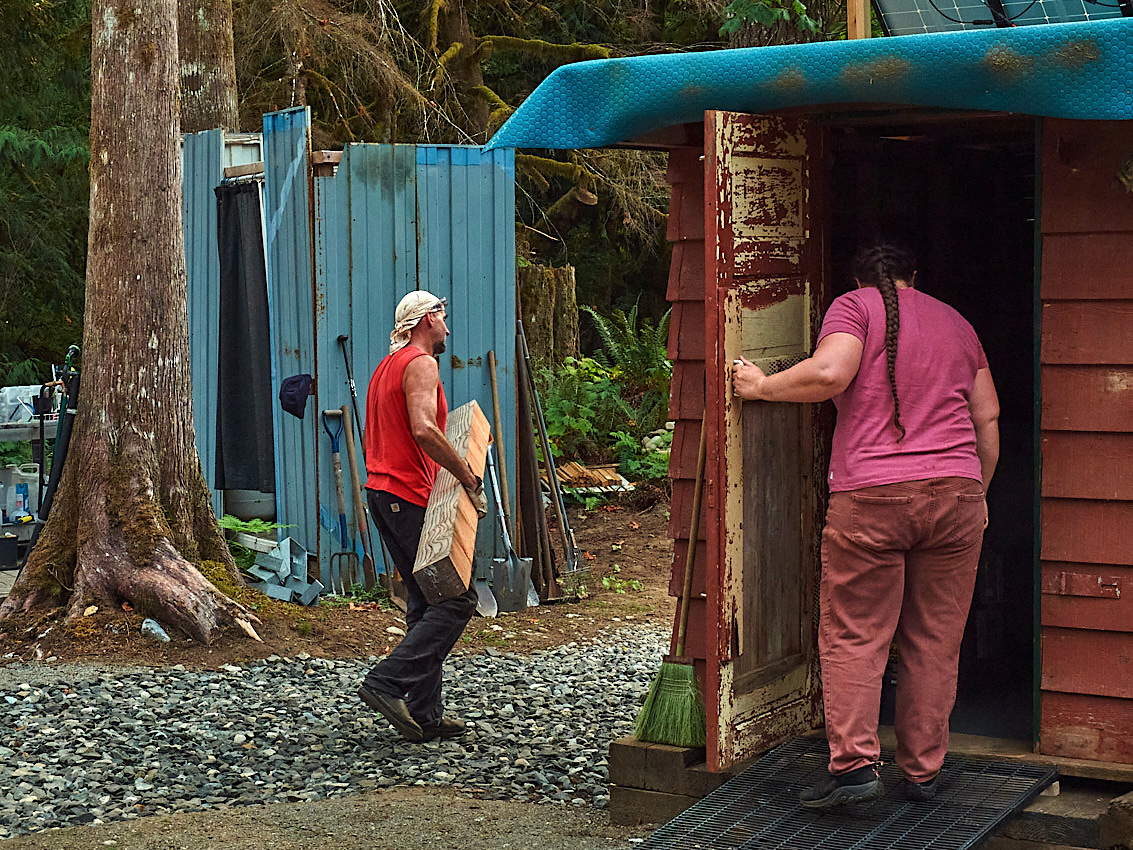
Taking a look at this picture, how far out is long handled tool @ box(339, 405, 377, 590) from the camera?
8.93m

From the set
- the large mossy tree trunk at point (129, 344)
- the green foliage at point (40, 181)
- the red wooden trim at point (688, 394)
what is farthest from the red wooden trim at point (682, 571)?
the green foliage at point (40, 181)

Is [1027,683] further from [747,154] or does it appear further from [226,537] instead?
[226,537]

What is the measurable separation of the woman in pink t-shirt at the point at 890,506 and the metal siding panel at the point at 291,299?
5043 mm

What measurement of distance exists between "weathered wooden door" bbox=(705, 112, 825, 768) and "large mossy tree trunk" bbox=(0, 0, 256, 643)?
3.87m

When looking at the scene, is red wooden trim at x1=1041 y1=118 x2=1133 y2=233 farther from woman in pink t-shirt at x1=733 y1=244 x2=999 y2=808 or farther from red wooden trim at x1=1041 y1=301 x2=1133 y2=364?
woman in pink t-shirt at x1=733 y1=244 x2=999 y2=808

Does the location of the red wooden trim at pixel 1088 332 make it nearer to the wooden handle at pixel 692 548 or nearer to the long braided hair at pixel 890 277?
the long braided hair at pixel 890 277

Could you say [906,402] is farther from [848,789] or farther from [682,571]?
[682,571]

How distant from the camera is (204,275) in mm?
10023

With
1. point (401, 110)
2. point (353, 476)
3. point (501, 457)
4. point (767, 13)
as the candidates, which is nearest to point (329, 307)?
point (353, 476)

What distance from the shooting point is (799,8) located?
10805 millimetres

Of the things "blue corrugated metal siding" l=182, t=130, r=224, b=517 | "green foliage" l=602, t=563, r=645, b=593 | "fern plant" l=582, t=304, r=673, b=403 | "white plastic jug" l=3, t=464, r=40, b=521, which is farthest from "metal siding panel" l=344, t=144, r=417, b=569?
"fern plant" l=582, t=304, r=673, b=403

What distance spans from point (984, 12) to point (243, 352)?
17.6ft

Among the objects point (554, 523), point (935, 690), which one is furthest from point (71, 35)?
point (935, 690)

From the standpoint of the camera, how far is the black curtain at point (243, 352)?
366 inches
